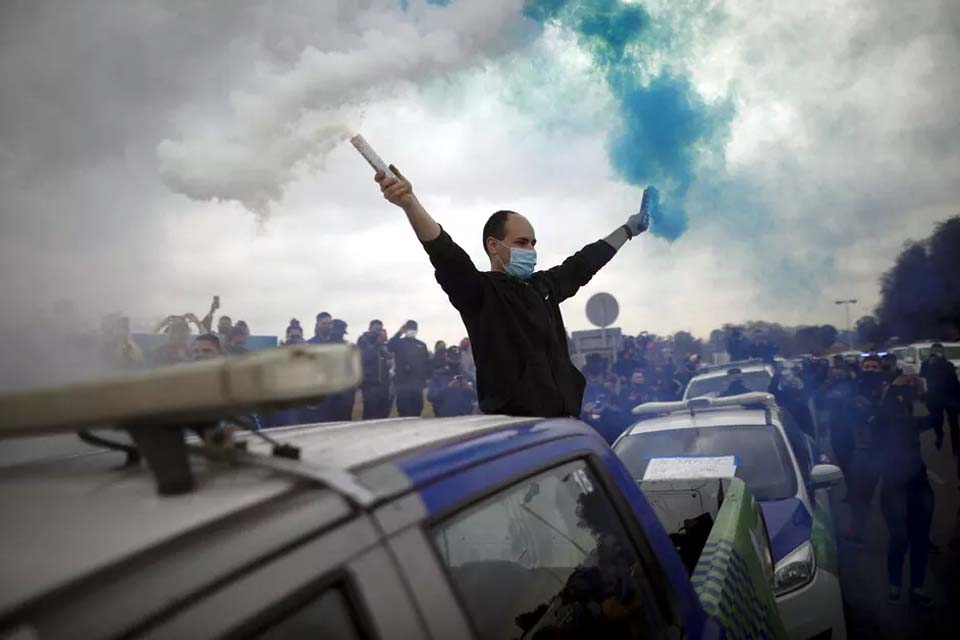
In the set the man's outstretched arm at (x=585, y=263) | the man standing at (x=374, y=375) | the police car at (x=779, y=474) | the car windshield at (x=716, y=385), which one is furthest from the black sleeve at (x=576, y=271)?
the car windshield at (x=716, y=385)

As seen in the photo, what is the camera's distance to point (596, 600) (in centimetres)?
189

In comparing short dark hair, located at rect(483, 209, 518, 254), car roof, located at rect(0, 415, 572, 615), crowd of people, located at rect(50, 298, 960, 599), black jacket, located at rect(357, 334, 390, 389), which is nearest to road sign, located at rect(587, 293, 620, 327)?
crowd of people, located at rect(50, 298, 960, 599)

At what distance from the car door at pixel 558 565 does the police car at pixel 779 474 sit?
246 cm

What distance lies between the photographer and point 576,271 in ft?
12.5

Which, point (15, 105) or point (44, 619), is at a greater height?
point (15, 105)

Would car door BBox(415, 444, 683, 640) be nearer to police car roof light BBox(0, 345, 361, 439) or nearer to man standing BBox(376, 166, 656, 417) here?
police car roof light BBox(0, 345, 361, 439)

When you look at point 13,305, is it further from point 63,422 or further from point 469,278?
point 63,422

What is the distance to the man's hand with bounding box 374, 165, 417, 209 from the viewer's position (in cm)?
261

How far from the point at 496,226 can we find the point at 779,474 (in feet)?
10.6

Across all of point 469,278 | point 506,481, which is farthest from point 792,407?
point 506,481

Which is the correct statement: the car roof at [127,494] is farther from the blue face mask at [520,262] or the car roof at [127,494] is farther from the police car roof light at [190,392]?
the blue face mask at [520,262]

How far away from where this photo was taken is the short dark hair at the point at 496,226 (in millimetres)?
3578

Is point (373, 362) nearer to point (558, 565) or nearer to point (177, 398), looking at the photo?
point (558, 565)

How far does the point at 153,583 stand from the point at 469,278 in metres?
2.20
